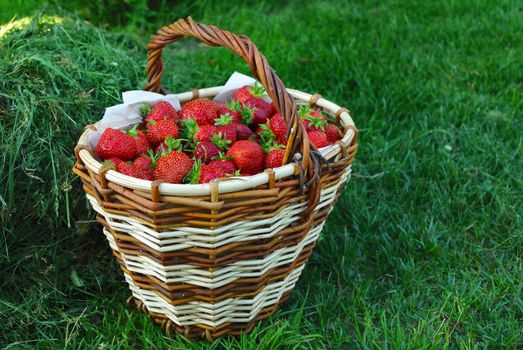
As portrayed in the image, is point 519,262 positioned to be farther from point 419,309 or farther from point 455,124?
point 455,124

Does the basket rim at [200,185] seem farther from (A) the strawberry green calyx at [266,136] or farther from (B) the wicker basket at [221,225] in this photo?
(A) the strawberry green calyx at [266,136]

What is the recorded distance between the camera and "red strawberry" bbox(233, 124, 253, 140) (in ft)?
5.88

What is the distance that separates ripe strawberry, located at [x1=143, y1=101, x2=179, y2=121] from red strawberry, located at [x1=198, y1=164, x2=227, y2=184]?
313mm

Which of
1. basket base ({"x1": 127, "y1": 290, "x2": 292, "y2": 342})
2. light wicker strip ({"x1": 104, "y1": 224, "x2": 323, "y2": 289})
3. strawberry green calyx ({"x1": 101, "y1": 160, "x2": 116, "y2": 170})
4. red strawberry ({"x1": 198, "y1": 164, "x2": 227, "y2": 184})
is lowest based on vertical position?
basket base ({"x1": 127, "y1": 290, "x2": 292, "y2": 342})

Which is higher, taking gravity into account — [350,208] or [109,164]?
[109,164]

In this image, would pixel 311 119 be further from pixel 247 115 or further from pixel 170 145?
pixel 170 145

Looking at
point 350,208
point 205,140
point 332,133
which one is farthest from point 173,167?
point 350,208

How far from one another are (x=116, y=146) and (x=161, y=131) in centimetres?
14

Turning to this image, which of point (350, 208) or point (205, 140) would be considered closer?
point (205, 140)

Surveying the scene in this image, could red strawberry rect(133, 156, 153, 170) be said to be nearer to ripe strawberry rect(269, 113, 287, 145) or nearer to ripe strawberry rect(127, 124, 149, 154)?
ripe strawberry rect(127, 124, 149, 154)

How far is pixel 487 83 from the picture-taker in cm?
309

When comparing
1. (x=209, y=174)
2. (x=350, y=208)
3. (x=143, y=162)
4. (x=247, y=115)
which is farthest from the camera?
(x=350, y=208)

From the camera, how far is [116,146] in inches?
66.8

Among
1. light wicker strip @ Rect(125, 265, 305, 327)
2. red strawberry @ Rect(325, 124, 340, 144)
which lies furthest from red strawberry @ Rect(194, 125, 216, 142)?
light wicker strip @ Rect(125, 265, 305, 327)
